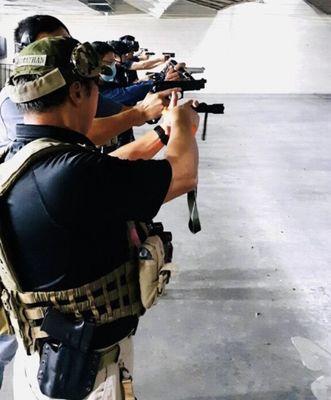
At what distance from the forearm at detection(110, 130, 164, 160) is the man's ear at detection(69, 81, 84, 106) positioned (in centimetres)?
51

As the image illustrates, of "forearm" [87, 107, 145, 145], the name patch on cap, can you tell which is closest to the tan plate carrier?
the name patch on cap

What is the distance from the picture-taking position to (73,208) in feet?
2.92

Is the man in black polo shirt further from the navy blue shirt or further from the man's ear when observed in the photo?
the navy blue shirt

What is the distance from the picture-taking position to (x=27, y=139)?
39.4 inches

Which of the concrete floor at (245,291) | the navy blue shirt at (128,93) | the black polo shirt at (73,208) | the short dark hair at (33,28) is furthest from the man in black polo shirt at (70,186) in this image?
the navy blue shirt at (128,93)

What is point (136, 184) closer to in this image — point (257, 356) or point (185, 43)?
point (257, 356)

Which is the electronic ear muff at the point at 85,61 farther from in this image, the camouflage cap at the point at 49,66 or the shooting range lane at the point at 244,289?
the shooting range lane at the point at 244,289

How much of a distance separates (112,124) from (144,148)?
450mm

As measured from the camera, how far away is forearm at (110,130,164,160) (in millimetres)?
1514

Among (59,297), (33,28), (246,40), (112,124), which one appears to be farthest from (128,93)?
(246,40)

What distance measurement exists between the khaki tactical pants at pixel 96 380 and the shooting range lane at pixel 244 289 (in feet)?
2.85

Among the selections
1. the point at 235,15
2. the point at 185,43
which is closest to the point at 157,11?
the point at 185,43

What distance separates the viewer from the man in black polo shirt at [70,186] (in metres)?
0.89

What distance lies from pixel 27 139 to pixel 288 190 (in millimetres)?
3900
